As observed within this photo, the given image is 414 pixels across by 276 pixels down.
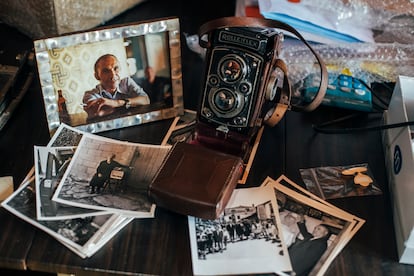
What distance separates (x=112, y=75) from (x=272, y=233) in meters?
0.39

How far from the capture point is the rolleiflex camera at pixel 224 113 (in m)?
0.84

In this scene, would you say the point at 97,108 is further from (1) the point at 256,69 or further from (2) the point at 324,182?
(2) the point at 324,182

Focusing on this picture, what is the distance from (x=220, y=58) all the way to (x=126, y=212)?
29 centimetres

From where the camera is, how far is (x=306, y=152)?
101cm


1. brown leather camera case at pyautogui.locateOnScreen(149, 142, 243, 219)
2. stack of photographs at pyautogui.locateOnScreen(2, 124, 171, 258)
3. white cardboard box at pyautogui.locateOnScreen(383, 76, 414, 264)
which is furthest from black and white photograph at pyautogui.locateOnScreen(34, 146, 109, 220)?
white cardboard box at pyautogui.locateOnScreen(383, 76, 414, 264)

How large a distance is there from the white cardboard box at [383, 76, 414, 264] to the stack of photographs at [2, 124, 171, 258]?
382 millimetres

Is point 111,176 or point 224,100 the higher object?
point 224,100

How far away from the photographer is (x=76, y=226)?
85 centimetres

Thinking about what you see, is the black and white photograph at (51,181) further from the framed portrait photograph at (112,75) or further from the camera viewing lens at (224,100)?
the camera viewing lens at (224,100)

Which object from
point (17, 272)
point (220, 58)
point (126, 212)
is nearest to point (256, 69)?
point (220, 58)

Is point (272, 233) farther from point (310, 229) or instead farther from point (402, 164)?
point (402, 164)

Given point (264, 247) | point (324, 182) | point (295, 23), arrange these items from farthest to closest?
point (295, 23) < point (324, 182) < point (264, 247)

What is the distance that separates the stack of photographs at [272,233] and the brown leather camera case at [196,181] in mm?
37

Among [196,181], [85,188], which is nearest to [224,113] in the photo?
[196,181]
